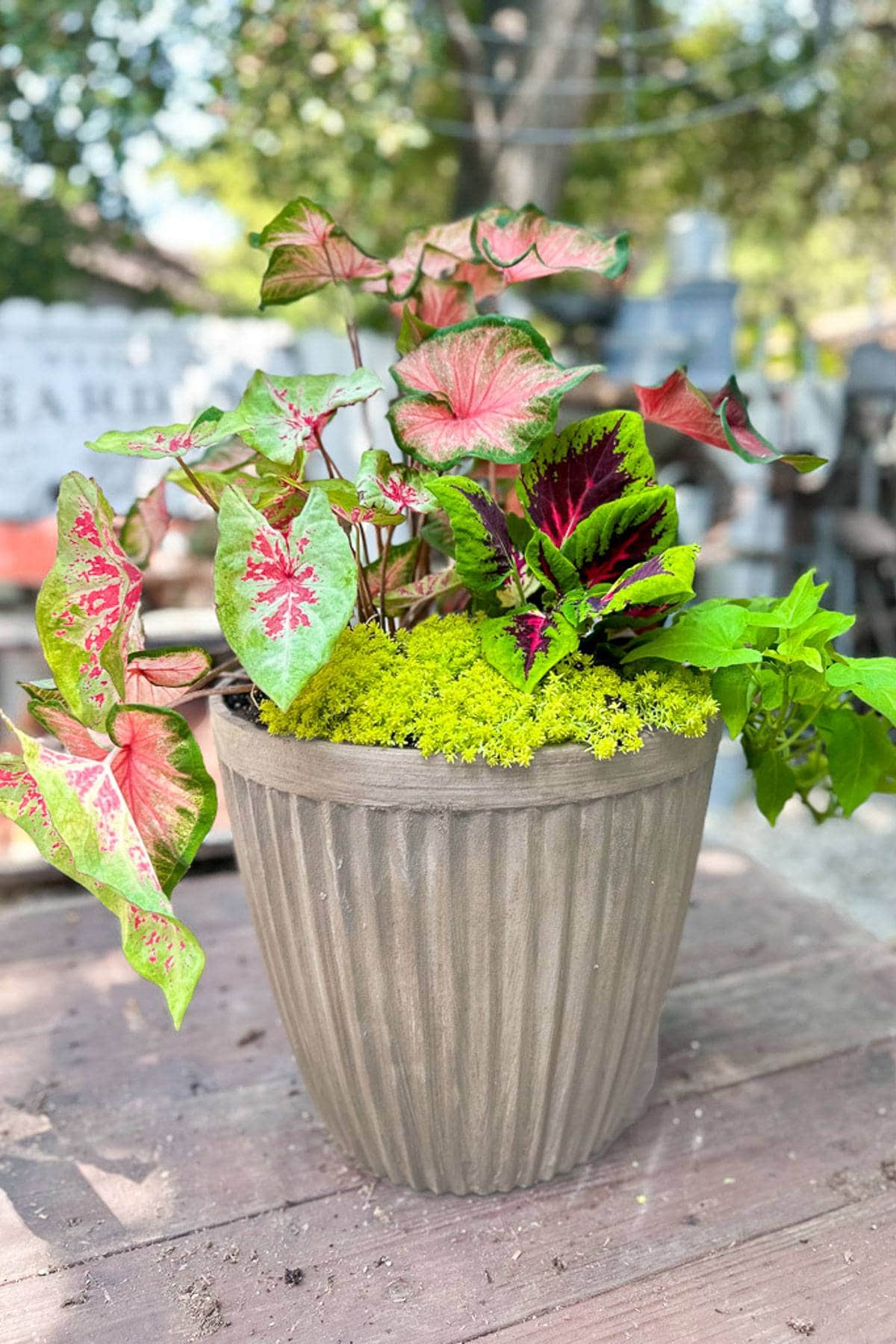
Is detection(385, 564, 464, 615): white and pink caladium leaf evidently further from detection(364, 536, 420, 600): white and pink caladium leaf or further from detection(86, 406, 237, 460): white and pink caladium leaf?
detection(86, 406, 237, 460): white and pink caladium leaf

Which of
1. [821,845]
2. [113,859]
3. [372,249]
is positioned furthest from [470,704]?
[372,249]

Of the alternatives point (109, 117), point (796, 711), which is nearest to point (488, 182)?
point (109, 117)

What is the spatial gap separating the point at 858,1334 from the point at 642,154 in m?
7.88

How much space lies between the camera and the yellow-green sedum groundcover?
71 cm

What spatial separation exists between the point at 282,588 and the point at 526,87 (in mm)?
4414

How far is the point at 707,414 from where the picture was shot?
84 centimetres

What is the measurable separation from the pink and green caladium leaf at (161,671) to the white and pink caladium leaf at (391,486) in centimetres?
17

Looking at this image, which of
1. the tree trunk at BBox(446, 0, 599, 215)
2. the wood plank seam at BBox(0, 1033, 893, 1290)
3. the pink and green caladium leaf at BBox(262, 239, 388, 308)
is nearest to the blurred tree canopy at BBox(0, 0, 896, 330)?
the tree trunk at BBox(446, 0, 599, 215)

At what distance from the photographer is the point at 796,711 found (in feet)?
3.03

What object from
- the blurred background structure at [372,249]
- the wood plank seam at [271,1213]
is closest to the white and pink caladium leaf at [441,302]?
the wood plank seam at [271,1213]

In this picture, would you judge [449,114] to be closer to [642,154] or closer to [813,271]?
[642,154]

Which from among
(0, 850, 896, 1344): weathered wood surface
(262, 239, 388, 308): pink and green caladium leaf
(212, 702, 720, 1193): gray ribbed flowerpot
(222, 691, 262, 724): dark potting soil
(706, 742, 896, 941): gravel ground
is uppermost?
(262, 239, 388, 308): pink and green caladium leaf

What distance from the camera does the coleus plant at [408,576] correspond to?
2.19ft

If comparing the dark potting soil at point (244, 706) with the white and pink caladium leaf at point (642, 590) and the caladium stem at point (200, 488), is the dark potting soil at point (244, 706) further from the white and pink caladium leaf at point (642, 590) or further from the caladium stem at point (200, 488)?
the white and pink caladium leaf at point (642, 590)
